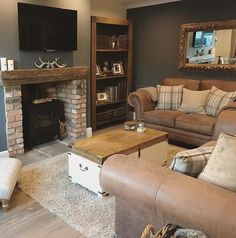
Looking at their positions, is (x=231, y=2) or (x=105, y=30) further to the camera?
(x=105, y=30)

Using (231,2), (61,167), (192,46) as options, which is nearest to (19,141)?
(61,167)

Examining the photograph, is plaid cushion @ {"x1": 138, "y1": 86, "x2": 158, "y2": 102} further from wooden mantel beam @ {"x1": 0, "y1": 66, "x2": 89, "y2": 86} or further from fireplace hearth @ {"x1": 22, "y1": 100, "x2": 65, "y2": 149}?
fireplace hearth @ {"x1": 22, "y1": 100, "x2": 65, "y2": 149}

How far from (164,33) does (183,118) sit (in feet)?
6.38

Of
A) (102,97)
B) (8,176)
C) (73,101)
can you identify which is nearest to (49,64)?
(73,101)

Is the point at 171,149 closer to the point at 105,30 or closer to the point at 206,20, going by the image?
the point at 206,20

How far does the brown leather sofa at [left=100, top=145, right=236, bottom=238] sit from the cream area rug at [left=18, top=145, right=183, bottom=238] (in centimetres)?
54

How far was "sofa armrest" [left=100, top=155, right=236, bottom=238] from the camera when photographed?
1239 mm

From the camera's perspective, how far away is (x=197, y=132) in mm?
3777

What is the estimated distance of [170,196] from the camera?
138cm

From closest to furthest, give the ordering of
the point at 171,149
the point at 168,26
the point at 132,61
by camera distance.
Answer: the point at 171,149 → the point at 168,26 → the point at 132,61

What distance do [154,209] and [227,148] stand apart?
1.85 ft

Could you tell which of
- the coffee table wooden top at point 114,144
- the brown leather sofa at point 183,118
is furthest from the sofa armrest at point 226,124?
the coffee table wooden top at point 114,144

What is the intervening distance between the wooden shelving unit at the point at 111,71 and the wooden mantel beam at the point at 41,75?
0.59 meters

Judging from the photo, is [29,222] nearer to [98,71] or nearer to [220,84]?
[98,71]
